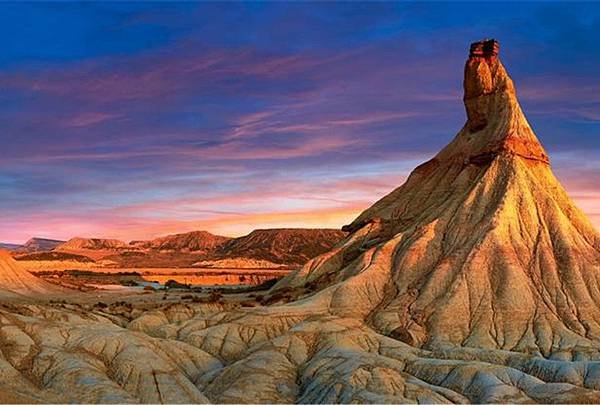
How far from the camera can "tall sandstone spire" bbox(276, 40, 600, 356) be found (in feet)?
281

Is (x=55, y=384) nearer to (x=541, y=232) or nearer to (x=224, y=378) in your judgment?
(x=224, y=378)

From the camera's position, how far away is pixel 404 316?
8831 centimetres

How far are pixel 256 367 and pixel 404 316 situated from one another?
84.5ft

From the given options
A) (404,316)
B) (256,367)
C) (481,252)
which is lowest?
(256,367)

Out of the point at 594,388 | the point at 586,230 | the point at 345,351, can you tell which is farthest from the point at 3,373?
the point at 586,230

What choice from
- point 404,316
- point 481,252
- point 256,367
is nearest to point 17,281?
point 404,316

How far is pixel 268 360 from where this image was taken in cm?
7019

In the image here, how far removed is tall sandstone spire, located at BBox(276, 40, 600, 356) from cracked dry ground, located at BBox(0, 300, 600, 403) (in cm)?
919

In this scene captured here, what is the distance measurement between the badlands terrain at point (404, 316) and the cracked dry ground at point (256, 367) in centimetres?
18

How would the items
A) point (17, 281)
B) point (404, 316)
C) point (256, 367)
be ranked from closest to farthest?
1. point (256, 367)
2. point (404, 316)
3. point (17, 281)

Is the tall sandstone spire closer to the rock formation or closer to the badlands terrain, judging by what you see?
the badlands terrain

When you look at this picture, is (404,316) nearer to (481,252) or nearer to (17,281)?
(481,252)

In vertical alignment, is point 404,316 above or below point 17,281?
below

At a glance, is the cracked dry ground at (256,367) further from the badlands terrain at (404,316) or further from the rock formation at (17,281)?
the rock formation at (17,281)
